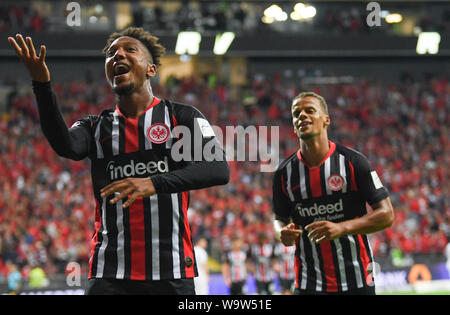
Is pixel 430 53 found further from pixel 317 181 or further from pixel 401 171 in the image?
pixel 317 181

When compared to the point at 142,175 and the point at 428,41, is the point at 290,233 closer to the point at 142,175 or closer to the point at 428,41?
the point at 142,175

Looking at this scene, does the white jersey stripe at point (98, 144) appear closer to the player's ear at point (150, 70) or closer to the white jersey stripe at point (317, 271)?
the player's ear at point (150, 70)

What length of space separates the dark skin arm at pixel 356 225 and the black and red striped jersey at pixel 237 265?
924 centimetres

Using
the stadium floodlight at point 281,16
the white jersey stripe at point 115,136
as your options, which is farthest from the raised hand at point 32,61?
the stadium floodlight at point 281,16

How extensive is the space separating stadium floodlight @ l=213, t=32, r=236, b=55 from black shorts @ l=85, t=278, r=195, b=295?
2020 centimetres

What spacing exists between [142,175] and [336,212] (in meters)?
1.82

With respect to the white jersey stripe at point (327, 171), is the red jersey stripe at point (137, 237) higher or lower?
lower

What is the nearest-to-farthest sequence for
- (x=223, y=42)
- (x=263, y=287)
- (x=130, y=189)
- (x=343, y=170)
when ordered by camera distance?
1. (x=130, y=189)
2. (x=343, y=170)
3. (x=263, y=287)
4. (x=223, y=42)

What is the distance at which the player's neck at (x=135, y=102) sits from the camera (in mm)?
3744

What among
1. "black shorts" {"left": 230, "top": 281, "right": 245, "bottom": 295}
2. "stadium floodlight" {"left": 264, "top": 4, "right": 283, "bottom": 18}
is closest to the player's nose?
"black shorts" {"left": 230, "top": 281, "right": 245, "bottom": 295}

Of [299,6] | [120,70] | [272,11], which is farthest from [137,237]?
[272,11]

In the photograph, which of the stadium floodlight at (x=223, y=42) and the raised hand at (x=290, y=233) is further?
the stadium floodlight at (x=223, y=42)

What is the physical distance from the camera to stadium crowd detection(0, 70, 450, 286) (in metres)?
16.6

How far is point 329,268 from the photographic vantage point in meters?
4.75
